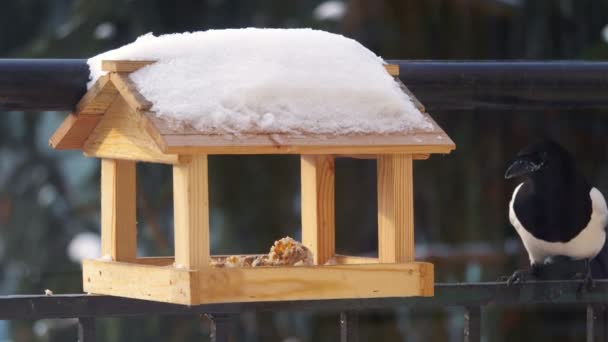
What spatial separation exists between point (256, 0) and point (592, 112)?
1357 mm

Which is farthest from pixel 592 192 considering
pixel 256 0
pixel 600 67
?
pixel 256 0

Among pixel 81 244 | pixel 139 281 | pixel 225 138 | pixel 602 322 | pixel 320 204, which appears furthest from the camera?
pixel 81 244

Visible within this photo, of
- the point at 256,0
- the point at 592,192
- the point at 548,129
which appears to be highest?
the point at 256,0

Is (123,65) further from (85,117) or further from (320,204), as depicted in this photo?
(320,204)

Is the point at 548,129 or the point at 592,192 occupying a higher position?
the point at 548,129

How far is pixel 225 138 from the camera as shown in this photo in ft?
4.72

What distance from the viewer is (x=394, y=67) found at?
165cm

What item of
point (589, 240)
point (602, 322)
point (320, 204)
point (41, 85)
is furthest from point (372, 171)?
point (41, 85)

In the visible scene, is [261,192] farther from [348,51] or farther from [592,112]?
[348,51]

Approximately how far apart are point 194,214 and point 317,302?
0.92ft

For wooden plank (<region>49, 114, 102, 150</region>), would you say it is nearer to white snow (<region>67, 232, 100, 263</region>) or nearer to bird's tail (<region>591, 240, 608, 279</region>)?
bird's tail (<region>591, 240, 608, 279</region>)

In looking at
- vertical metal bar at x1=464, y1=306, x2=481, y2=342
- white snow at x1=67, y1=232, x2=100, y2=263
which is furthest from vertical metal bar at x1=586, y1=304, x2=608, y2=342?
white snow at x1=67, y1=232, x2=100, y2=263

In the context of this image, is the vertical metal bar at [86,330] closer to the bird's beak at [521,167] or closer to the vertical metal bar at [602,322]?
the vertical metal bar at [602,322]

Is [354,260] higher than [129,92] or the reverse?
the reverse
